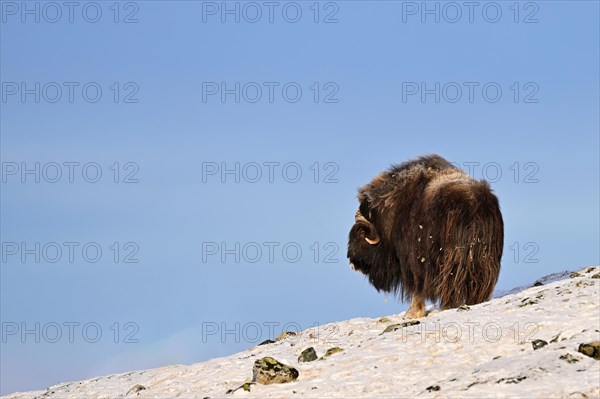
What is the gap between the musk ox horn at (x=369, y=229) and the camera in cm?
1510

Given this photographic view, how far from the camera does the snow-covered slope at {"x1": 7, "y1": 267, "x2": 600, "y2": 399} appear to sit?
846 cm

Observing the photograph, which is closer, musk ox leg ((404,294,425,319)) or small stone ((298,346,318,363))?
small stone ((298,346,318,363))

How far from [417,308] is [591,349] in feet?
A: 16.0

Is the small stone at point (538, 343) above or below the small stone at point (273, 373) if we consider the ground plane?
above

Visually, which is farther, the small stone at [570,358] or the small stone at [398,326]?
the small stone at [398,326]

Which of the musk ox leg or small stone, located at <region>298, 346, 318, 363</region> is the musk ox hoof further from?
small stone, located at <region>298, 346, 318, 363</region>

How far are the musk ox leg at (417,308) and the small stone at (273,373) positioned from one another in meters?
3.88

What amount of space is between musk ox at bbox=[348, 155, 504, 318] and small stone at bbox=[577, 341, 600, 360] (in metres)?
4.25

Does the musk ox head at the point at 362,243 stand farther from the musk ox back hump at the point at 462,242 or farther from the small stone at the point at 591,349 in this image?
the small stone at the point at 591,349

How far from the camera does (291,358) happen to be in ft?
35.8

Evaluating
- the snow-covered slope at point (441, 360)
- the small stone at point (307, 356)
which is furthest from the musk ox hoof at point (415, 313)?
the small stone at point (307, 356)

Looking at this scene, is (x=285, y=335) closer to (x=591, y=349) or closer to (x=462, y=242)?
(x=462, y=242)

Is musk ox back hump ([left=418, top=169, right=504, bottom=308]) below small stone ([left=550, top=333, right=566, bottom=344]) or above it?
above

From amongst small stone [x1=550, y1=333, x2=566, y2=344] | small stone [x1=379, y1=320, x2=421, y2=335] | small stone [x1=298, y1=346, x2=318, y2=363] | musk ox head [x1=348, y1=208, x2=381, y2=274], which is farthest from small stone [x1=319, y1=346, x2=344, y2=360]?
musk ox head [x1=348, y1=208, x2=381, y2=274]
